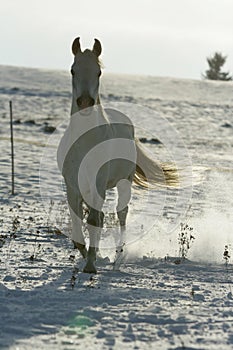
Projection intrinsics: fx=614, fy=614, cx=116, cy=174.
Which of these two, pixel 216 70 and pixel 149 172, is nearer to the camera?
pixel 149 172

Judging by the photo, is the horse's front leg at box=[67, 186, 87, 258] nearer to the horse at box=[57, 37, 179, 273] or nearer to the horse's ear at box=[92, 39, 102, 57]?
the horse at box=[57, 37, 179, 273]

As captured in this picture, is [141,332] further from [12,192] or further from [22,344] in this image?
[12,192]

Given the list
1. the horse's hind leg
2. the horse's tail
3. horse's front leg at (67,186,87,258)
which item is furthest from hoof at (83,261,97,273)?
the horse's tail

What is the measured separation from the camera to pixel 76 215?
260 inches

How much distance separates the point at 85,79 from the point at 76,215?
5.11ft

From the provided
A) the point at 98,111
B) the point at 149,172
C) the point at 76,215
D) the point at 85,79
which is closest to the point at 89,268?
the point at 76,215

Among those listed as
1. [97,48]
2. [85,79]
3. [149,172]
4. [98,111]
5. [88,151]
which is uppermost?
[97,48]

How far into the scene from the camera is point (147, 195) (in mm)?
11969

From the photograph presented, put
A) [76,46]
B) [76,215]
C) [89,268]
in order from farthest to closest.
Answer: [76,215]
[76,46]
[89,268]

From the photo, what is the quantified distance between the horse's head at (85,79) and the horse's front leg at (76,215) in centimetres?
96

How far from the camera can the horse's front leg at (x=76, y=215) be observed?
6535mm

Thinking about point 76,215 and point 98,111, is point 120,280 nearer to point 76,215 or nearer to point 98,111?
point 76,215

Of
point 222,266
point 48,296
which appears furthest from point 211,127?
point 48,296

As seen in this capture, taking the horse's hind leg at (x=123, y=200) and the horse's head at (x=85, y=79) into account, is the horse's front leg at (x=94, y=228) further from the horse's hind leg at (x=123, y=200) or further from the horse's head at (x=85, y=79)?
the horse's hind leg at (x=123, y=200)
